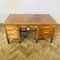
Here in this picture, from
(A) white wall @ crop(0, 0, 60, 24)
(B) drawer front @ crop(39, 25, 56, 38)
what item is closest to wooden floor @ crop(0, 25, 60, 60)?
(B) drawer front @ crop(39, 25, 56, 38)

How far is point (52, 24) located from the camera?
1.76m

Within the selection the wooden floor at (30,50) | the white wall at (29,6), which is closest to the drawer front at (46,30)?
the wooden floor at (30,50)

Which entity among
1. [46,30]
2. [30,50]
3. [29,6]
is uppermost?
[29,6]

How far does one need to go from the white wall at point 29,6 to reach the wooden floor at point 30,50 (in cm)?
94

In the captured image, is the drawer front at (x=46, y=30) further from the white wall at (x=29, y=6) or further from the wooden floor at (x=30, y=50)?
the white wall at (x=29, y=6)

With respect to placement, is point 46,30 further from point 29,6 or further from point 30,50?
point 29,6

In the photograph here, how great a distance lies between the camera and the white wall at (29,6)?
256cm

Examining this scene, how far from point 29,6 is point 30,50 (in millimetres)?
1376

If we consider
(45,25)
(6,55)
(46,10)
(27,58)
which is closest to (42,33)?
→ (45,25)

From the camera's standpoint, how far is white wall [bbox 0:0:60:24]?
256cm

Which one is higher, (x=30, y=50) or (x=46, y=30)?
(x=46, y=30)

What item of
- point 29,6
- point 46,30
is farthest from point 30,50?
point 29,6

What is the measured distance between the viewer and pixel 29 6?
103 inches

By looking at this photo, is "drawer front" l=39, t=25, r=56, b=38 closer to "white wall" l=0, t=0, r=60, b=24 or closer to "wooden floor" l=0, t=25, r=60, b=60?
"wooden floor" l=0, t=25, r=60, b=60
